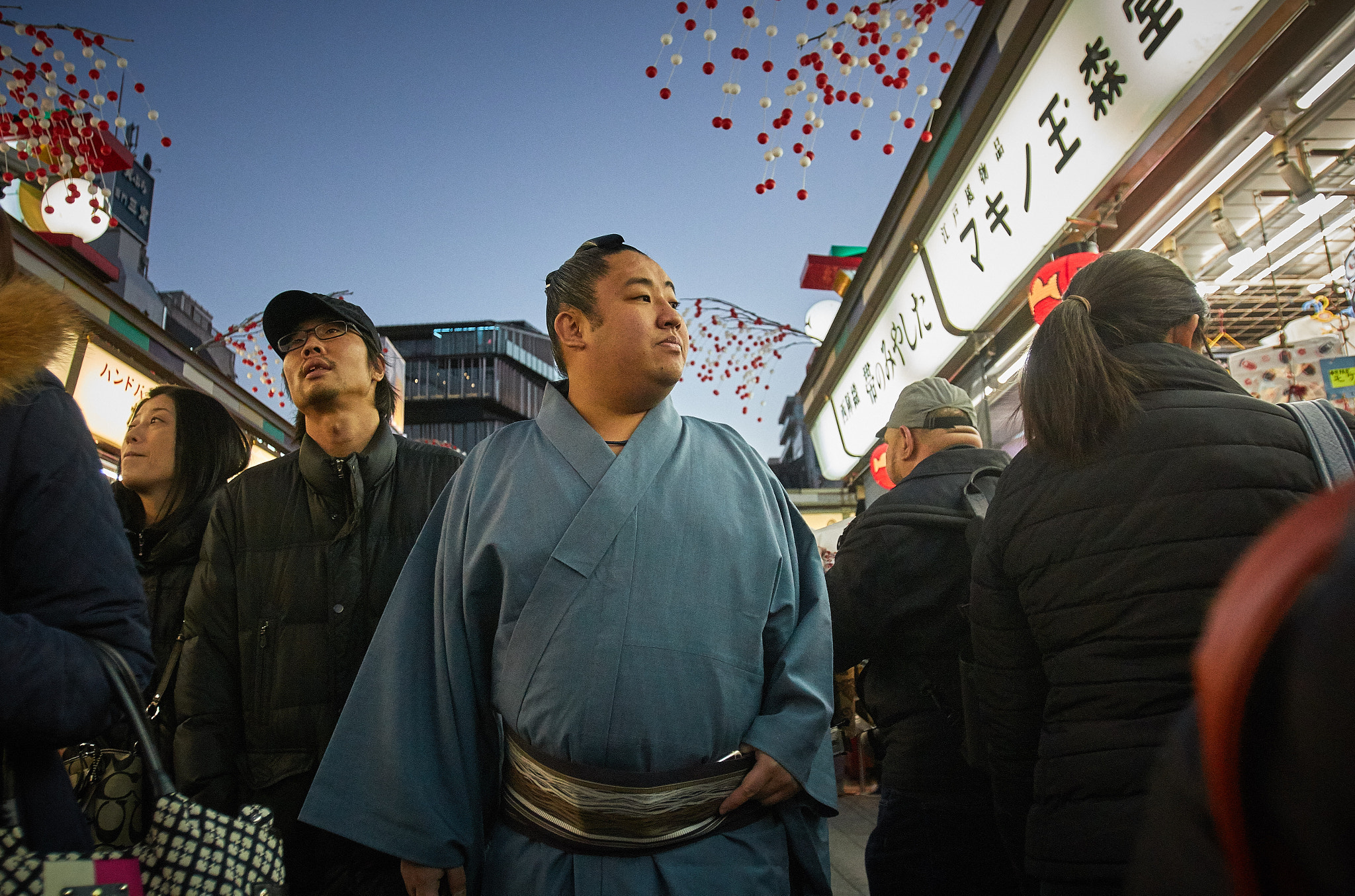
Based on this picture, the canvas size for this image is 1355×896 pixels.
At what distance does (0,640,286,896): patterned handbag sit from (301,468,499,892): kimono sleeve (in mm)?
401

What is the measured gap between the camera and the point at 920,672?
2.66 meters

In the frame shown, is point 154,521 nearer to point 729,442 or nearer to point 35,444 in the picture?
point 35,444

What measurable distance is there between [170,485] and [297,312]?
0.89 m

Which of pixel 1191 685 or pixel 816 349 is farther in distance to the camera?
pixel 816 349

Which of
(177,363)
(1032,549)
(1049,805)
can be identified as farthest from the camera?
(177,363)

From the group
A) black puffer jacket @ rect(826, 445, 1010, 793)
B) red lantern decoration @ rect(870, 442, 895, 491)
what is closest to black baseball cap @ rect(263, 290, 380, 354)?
black puffer jacket @ rect(826, 445, 1010, 793)

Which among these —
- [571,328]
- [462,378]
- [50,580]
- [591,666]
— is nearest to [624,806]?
[591,666]

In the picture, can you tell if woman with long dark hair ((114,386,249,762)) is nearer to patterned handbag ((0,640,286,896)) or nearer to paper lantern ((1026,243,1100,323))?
patterned handbag ((0,640,286,896))

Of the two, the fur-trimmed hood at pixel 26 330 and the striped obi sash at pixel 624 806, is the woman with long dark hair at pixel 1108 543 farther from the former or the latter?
the fur-trimmed hood at pixel 26 330

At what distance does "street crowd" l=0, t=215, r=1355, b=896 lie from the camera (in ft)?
4.59

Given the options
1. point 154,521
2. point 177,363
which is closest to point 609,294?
point 154,521

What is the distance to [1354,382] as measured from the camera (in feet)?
13.5

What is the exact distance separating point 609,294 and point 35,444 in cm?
135

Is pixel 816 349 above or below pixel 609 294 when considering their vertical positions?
above
